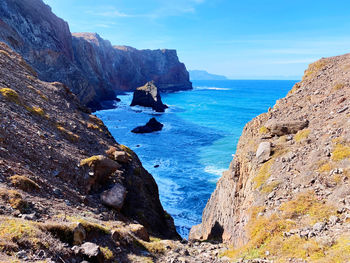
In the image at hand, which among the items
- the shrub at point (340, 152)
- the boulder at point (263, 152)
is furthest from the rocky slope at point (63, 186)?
the shrub at point (340, 152)

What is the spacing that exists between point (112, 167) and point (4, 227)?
9.72m

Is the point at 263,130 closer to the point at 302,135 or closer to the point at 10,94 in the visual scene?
the point at 302,135

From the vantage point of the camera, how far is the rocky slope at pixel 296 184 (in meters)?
8.93

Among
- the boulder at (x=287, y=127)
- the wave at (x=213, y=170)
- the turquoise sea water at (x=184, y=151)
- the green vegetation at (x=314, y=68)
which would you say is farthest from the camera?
the wave at (x=213, y=170)

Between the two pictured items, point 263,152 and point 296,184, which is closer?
point 296,184

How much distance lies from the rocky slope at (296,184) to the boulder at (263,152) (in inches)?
2.9

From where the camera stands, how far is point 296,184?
472 inches

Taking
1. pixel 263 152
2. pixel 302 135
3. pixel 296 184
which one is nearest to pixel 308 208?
pixel 296 184

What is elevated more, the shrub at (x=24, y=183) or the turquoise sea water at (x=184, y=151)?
the shrub at (x=24, y=183)

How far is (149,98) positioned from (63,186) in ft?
364

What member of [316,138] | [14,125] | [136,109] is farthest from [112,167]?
[136,109]

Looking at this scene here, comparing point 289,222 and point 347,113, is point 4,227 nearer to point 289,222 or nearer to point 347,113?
point 289,222

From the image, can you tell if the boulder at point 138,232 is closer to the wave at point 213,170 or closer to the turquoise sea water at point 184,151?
the turquoise sea water at point 184,151

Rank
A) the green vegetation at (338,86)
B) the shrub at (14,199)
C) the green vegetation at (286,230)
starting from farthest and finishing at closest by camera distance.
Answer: the green vegetation at (338,86) < the shrub at (14,199) < the green vegetation at (286,230)
